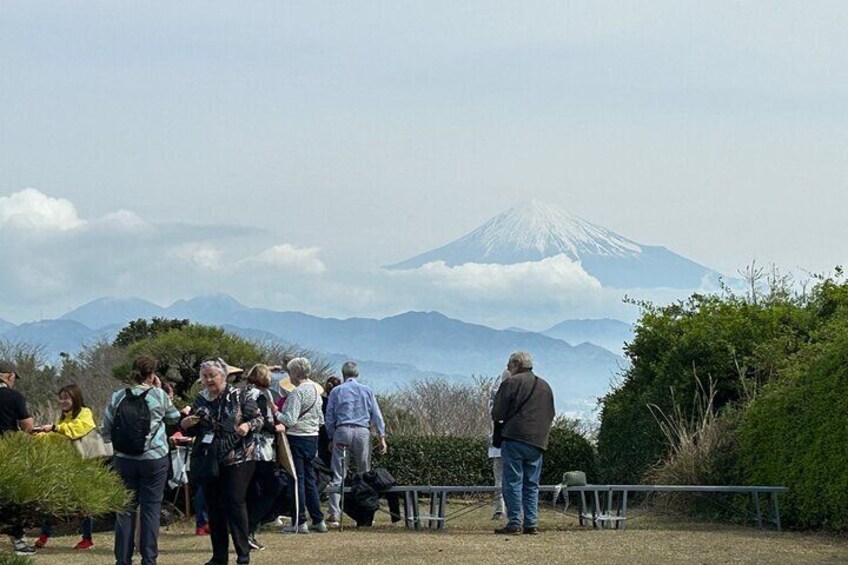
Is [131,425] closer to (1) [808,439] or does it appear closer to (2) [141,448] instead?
(2) [141,448]

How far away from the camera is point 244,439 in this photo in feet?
38.5

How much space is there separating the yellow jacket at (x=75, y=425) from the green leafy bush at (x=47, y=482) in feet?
17.5

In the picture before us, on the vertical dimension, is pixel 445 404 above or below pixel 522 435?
above

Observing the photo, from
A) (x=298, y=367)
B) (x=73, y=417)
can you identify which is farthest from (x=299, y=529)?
(x=73, y=417)

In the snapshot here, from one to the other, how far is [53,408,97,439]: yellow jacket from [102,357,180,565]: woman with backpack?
1.76 m

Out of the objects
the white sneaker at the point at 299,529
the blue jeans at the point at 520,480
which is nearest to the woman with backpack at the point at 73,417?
the white sneaker at the point at 299,529

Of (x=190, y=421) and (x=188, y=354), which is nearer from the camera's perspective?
(x=190, y=421)

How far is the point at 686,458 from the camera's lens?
16.9 meters

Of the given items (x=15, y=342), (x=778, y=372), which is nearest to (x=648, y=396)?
(x=778, y=372)

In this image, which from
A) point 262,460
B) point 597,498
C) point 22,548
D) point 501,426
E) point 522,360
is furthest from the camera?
point 597,498

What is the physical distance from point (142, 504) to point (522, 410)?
4.44 metres

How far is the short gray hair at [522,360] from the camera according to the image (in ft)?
48.5

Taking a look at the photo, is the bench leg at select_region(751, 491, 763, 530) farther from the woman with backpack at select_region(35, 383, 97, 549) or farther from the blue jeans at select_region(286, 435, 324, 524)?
the woman with backpack at select_region(35, 383, 97, 549)

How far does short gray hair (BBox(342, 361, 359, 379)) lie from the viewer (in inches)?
Answer: 620
